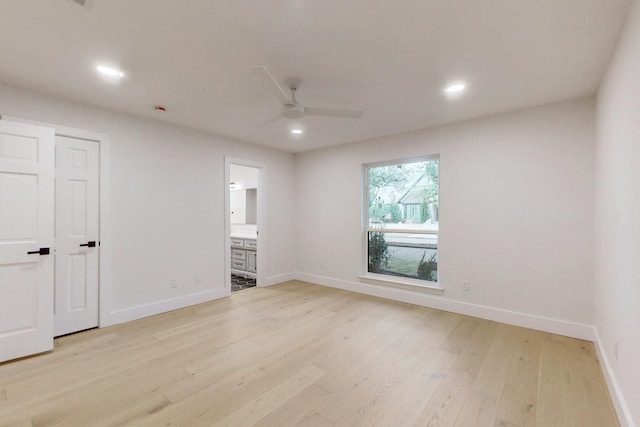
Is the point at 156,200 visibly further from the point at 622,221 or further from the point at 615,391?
the point at 615,391

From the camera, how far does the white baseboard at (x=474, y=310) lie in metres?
3.05

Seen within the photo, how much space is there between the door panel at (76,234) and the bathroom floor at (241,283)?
2141mm

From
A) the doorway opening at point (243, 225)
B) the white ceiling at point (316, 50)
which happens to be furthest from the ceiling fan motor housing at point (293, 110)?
the doorway opening at point (243, 225)

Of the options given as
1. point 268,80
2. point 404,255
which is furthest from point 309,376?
point 404,255

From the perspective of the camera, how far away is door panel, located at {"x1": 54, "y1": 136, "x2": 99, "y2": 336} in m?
3.05

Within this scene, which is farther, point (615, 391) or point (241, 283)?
point (241, 283)

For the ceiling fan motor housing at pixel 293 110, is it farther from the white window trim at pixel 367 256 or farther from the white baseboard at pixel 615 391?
the white baseboard at pixel 615 391

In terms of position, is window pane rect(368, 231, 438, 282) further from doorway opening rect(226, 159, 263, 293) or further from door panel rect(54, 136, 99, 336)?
door panel rect(54, 136, 99, 336)

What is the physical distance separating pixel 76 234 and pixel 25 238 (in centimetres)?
56

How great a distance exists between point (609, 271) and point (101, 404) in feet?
12.7

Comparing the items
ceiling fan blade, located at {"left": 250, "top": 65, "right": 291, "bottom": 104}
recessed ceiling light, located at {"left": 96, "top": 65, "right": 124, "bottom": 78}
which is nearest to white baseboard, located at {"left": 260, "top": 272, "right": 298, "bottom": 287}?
ceiling fan blade, located at {"left": 250, "top": 65, "right": 291, "bottom": 104}

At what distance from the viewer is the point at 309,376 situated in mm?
2307

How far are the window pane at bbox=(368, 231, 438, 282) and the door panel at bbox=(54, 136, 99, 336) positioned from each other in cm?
385

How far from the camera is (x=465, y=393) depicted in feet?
6.86
